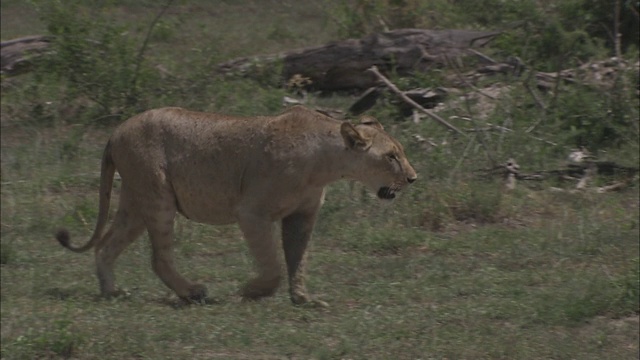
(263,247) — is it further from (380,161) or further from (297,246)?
(380,161)

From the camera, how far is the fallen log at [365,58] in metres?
13.5

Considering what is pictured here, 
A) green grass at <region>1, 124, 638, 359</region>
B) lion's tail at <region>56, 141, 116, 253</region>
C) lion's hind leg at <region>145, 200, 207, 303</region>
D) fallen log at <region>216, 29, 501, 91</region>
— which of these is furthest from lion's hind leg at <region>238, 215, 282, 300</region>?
fallen log at <region>216, 29, 501, 91</region>

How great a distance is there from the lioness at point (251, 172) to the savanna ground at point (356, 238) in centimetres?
35

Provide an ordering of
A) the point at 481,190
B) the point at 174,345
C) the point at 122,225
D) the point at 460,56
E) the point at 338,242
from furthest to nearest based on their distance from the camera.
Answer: the point at 460,56 → the point at 481,190 → the point at 338,242 → the point at 122,225 → the point at 174,345

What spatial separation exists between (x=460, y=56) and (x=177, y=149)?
6585mm

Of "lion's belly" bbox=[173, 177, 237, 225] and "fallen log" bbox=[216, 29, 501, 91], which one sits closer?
"lion's belly" bbox=[173, 177, 237, 225]

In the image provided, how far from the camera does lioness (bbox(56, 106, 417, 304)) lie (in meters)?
7.16

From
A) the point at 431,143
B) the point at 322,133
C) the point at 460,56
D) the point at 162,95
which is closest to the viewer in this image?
the point at 322,133

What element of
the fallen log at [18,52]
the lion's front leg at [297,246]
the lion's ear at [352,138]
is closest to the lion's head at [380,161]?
the lion's ear at [352,138]

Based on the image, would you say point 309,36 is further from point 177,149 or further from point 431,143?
point 177,149

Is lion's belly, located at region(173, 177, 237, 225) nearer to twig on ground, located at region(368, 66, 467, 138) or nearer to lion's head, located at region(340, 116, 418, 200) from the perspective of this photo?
lion's head, located at region(340, 116, 418, 200)

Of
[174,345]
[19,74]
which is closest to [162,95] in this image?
[19,74]

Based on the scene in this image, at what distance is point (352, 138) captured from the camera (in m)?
7.21

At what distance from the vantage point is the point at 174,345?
641 cm
